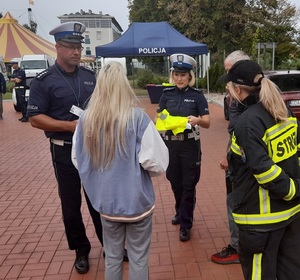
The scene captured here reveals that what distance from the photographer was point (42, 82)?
2680mm

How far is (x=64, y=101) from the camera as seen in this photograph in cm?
272

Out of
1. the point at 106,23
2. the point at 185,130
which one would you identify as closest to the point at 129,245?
the point at 185,130

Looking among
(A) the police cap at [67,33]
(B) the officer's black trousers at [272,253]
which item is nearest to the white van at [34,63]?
(A) the police cap at [67,33]

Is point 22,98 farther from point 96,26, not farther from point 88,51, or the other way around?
point 96,26

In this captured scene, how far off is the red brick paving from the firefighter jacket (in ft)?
3.69

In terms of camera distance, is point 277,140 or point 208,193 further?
point 208,193

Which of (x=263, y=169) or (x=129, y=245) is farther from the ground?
(x=263, y=169)

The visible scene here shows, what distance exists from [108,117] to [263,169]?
915 millimetres

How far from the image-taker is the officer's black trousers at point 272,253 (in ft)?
6.49

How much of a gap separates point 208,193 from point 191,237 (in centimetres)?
128

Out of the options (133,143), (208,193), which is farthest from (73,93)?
(208,193)

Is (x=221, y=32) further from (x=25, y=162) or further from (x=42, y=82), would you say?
(x=42, y=82)

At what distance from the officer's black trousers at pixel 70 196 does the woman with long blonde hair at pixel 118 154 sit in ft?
2.27

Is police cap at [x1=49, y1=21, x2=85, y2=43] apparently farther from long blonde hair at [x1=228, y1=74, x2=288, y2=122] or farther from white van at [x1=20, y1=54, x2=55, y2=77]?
white van at [x1=20, y1=54, x2=55, y2=77]
